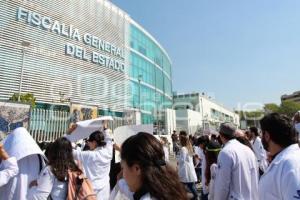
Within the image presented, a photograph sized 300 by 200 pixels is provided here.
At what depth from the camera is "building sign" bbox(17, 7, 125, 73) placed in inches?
965

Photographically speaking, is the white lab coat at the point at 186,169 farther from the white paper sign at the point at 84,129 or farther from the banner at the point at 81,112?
the banner at the point at 81,112

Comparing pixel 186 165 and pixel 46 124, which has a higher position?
pixel 46 124

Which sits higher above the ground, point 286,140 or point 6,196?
point 286,140

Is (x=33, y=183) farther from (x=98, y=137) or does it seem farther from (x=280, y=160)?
(x=280, y=160)

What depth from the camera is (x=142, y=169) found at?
5.22ft

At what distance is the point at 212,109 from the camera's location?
248 ft

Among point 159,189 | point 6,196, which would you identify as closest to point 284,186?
point 159,189

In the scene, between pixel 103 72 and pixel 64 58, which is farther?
pixel 103 72

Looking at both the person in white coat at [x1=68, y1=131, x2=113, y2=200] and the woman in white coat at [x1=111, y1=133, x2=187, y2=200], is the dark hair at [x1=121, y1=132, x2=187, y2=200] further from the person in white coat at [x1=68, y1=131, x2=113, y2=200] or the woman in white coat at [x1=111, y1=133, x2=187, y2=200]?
the person in white coat at [x1=68, y1=131, x2=113, y2=200]

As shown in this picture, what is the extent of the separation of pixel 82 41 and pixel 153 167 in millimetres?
29782

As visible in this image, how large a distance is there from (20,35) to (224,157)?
23199 mm

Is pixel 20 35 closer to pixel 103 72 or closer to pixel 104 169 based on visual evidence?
pixel 103 72

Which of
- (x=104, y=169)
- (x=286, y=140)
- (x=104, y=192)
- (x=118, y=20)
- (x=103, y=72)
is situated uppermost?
(x=118, y=20)

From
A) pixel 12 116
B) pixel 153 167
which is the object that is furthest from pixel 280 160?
pixel 12 116
